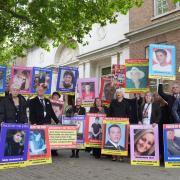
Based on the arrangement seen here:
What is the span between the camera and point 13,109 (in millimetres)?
9938

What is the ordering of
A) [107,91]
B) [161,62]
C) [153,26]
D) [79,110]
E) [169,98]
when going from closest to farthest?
[161,62] < [169,98] < [79,110] < [107,91] < [153,26]

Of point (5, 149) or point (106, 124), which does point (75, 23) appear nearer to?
point (106, 124)

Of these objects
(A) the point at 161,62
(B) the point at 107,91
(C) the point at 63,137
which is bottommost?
(C) the point at 63,137

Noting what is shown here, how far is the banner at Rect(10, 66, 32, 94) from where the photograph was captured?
41.8 feet

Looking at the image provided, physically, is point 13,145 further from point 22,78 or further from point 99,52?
point 99,52

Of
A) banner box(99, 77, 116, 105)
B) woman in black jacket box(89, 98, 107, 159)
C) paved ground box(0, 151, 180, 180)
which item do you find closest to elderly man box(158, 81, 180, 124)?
paved ground box(0, 151, 180, 180)

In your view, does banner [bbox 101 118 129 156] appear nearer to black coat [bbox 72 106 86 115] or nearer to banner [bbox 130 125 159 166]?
banner [bbox 130 125 159 166]

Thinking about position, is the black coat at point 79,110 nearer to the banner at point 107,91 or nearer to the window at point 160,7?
the banner at point 107,91

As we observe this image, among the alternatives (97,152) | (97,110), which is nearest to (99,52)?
(97,110)

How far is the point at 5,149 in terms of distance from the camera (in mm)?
9227

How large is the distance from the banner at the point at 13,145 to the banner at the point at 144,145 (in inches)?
110

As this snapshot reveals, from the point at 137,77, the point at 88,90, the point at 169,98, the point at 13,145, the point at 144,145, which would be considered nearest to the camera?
the point at 13,145

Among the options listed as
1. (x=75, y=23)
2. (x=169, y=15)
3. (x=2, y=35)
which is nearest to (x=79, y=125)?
(x=75, y=23)

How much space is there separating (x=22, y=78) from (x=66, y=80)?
148 centimetres
